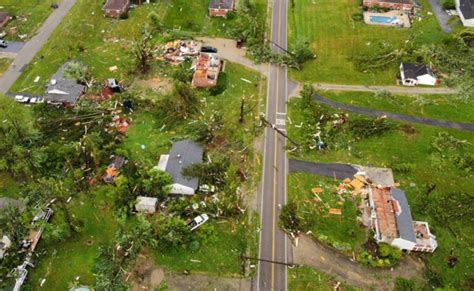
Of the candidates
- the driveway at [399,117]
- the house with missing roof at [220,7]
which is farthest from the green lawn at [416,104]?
the house with missing roof at [220,7]

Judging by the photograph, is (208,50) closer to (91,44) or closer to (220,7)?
(220,7)

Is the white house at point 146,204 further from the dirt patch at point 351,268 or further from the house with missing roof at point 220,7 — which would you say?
the house with missing roof at point 220,7

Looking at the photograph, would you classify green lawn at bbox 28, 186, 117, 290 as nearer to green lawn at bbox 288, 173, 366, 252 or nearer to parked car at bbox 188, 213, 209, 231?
parked car at bbox 188, 213, 209, 231

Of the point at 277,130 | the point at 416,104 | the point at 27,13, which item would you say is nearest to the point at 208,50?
the point at 277,130

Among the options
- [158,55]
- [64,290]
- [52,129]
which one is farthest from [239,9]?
[64,290]

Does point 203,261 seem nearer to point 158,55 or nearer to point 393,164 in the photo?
point 393,164

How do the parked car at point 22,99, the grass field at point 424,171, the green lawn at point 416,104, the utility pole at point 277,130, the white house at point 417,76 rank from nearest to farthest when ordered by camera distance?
the grass field at point 424,171, the utility pole at point 277,130, the parked car at point 22,99, the green lawn at point 416,104, the white house at point 417,76
